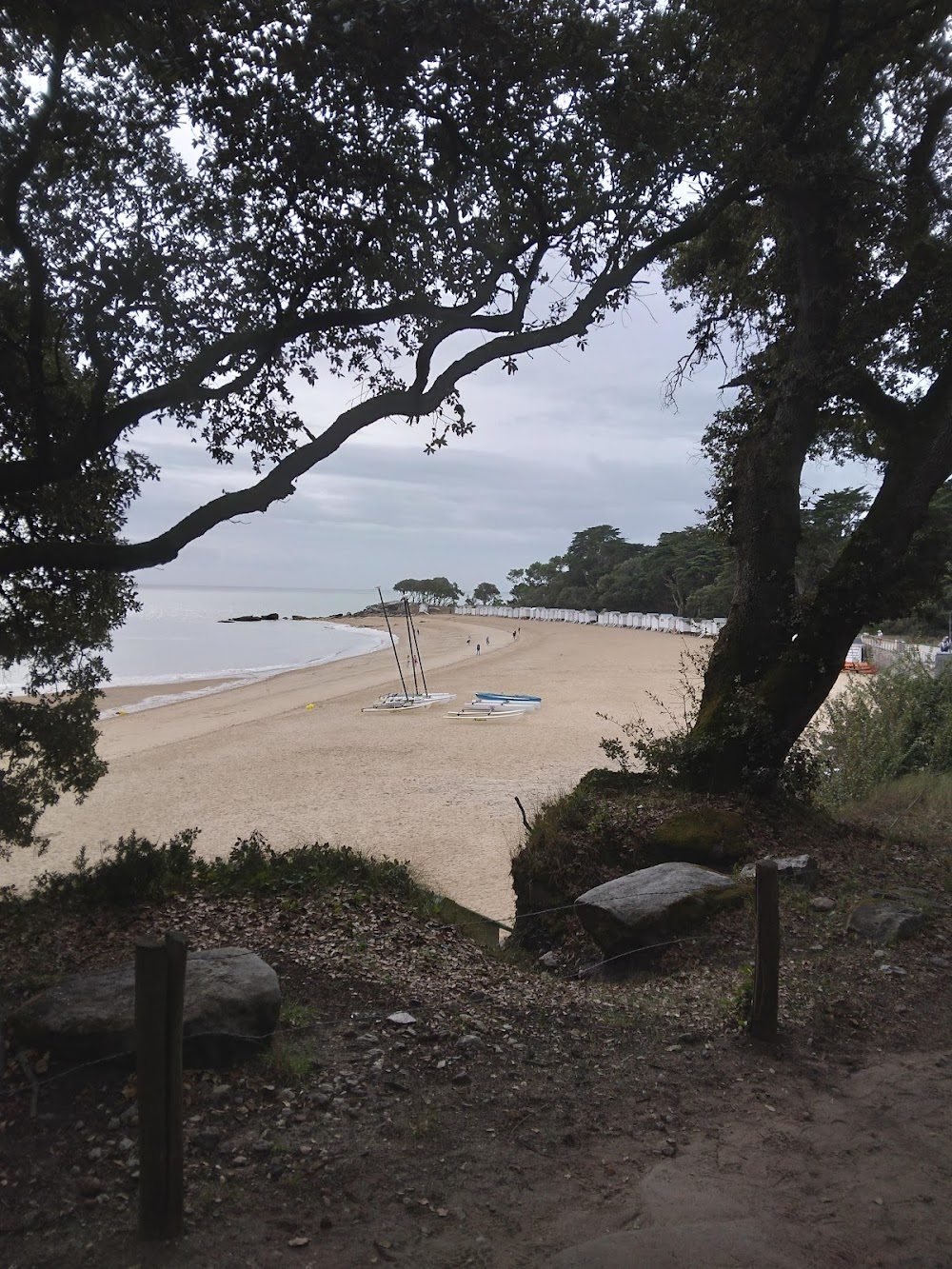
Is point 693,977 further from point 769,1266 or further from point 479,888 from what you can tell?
point 479,888

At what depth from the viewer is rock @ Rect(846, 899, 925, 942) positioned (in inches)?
238

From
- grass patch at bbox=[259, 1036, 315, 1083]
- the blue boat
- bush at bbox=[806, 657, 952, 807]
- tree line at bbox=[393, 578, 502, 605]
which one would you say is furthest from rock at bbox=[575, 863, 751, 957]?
tree line at bbox=[393, 578, 502, 605]

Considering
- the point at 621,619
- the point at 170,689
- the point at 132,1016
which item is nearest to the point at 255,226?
the point at 132,1016

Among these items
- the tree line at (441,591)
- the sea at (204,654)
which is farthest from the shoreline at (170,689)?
the tree line at (441,591)

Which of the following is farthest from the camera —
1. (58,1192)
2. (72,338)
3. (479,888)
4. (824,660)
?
(479,888)

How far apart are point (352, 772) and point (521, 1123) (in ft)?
45.5

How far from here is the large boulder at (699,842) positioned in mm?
7488

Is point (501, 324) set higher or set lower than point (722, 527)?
higher

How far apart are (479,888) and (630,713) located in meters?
14.9

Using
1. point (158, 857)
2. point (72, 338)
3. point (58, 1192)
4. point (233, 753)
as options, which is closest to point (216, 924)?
point (158, 857)

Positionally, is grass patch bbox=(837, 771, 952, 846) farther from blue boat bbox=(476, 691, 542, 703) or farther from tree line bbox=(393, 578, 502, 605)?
tree line bbox=(393, 578, 502, 605)

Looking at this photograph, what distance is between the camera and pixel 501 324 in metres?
5.94

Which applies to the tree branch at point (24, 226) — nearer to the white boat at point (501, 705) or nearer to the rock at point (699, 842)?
the rock at point (699, 842)

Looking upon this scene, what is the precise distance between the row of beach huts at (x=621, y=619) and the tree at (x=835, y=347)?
2753cm
